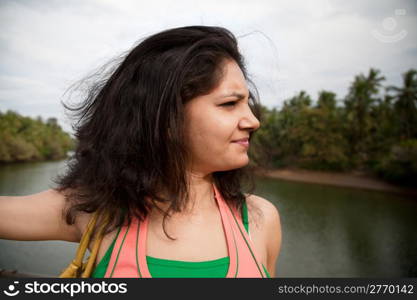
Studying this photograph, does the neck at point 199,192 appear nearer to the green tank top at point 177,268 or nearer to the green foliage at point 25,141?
the green tank top at point 177,268

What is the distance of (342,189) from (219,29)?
19.8 m

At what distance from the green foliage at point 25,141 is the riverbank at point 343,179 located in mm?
15030

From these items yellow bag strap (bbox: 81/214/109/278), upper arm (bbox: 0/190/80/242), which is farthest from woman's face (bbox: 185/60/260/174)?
upper arm (bbox: 0/190/80/242)

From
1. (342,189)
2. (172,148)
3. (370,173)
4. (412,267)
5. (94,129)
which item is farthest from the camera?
(370,173)

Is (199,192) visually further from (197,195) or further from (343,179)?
(343,179)

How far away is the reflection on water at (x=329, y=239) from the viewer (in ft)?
25.4

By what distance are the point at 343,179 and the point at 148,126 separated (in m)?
22.2

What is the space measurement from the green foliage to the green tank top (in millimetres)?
16981

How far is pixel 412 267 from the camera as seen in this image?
8.51 meters

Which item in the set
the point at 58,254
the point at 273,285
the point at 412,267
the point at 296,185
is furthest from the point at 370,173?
the point at 273,285

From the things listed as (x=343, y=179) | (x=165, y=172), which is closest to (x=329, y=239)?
(x=165, y=172)

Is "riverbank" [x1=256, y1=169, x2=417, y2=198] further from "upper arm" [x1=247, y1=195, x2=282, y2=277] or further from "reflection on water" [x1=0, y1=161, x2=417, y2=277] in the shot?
"upper arm" [x1=247, y1=195, x2=282, y2=277]

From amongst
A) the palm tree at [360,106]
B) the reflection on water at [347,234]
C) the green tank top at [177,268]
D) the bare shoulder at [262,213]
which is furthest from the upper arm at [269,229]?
the palm tree at [360,106]

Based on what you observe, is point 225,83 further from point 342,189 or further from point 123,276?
point 342,189
